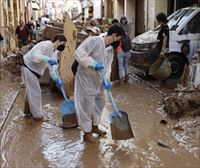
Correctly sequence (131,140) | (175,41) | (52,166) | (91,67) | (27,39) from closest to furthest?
(52,166), (91,67), (131,140), (175,41), (27,39)

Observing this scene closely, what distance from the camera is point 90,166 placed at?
5.04 meters

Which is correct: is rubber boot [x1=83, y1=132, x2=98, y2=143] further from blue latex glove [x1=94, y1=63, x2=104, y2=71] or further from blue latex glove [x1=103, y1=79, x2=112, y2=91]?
blue latex glove [x1=94, y1=63, x2=104, y2=71]

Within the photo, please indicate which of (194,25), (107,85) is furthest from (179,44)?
(107,85)

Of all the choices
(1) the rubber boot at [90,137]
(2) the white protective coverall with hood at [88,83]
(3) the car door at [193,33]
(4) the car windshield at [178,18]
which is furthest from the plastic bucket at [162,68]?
(1) the rubber boot at [90,137]

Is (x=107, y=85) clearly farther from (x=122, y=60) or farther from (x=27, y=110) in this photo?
(x=122, y=60)

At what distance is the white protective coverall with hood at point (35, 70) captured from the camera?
670 centimetres

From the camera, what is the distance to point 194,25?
1086 cm

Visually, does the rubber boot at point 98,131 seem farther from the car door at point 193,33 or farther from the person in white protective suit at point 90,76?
the car door at point 193,33

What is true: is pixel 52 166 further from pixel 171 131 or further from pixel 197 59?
pixel 197 59

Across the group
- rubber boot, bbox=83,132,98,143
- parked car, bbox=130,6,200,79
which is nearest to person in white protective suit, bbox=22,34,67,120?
rubber boot, bbox=83,132,98,143

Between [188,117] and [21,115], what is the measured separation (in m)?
3.31

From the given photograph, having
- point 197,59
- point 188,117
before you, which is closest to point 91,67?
point 188,117

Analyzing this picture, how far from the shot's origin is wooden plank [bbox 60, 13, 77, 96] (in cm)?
920

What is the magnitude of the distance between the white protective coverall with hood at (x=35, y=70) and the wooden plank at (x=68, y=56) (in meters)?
2.19
